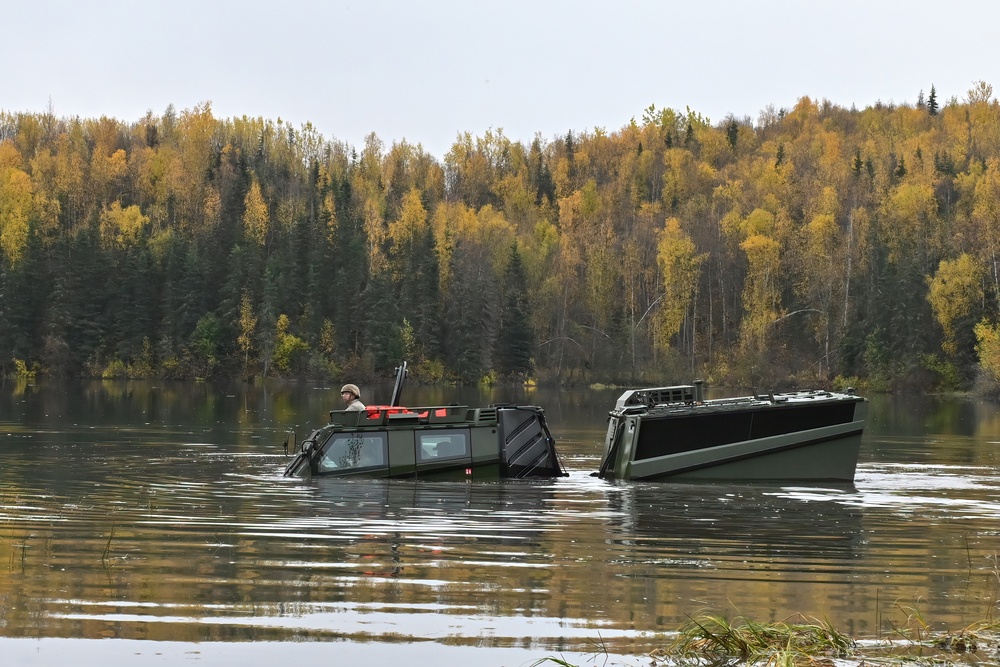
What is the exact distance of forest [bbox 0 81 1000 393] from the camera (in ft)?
346

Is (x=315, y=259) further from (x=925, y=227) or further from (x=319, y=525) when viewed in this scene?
(x=319, y=525)

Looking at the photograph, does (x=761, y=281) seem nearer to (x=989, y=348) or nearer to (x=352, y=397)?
(x=989, y=348)

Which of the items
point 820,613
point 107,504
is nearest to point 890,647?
point 820,613

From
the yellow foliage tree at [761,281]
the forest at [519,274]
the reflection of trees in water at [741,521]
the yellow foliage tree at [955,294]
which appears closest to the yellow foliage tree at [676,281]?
the forest at [519,274]

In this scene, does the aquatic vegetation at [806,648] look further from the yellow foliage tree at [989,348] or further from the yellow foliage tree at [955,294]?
the yellow foliage tree at [955,294]

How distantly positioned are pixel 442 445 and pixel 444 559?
9.14 meters

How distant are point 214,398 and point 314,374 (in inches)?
1617

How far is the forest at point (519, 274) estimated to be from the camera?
346 ft

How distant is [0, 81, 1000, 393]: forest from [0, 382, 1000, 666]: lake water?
→ 70.1 metres

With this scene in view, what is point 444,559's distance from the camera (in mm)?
16859

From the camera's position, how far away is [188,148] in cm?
15238

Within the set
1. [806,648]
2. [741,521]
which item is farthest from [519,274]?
[806,648]

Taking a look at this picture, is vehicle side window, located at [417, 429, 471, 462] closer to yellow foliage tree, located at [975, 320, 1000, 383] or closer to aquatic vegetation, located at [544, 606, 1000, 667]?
aquatic vegetation, located at [544, 606, 1000, 667]

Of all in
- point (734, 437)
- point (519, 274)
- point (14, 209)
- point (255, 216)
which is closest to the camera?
point (734, 437)
